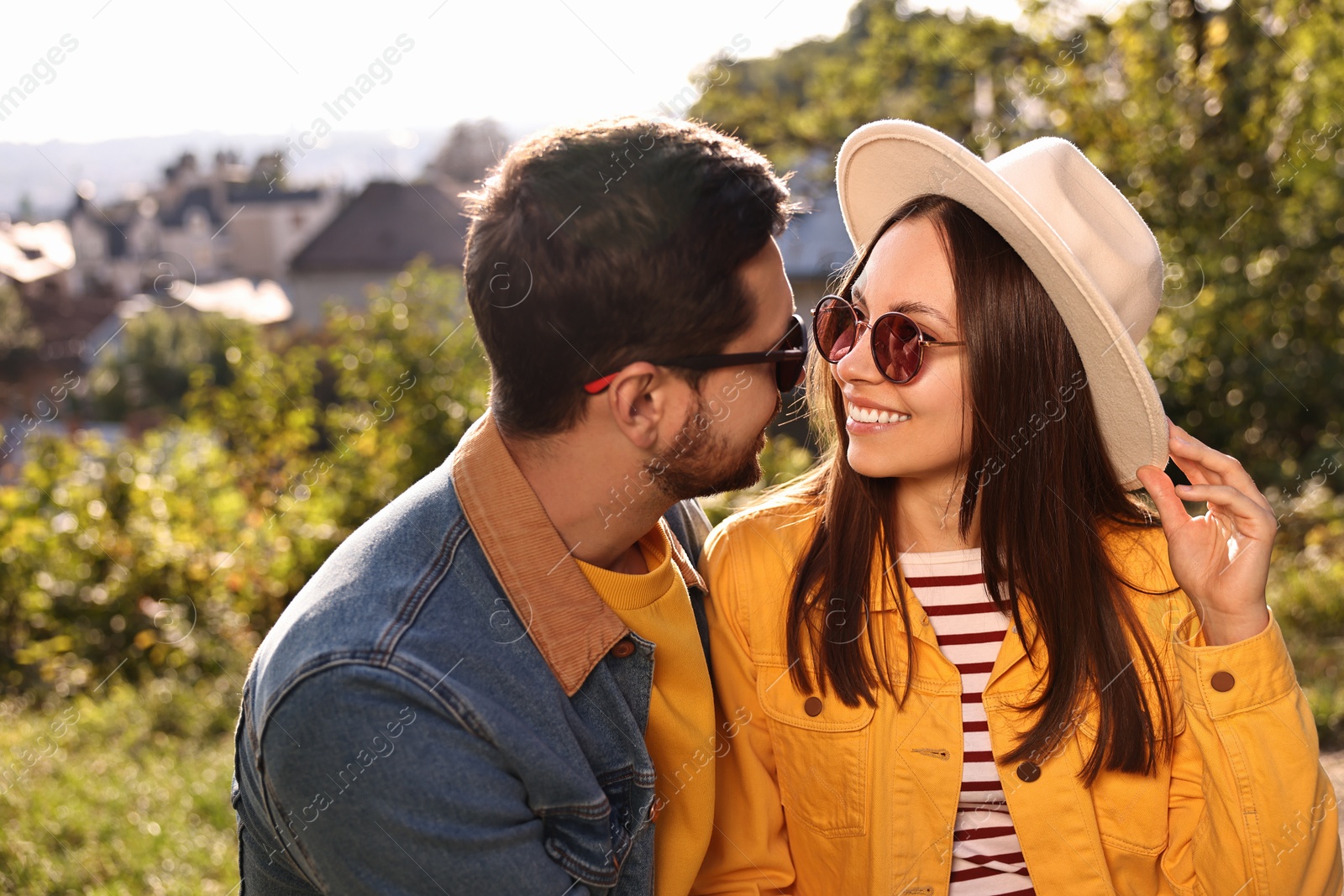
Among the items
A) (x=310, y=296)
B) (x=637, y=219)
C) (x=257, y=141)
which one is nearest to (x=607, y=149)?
(x=637, y=219)

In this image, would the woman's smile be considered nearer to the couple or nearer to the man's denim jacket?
the couple

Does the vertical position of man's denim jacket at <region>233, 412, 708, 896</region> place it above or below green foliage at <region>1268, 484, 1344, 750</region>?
above

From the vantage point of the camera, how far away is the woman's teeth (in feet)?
6.63

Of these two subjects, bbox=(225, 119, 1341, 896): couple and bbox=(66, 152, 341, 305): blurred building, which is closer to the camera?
bbox=(225, 119, 1341, 896): couple

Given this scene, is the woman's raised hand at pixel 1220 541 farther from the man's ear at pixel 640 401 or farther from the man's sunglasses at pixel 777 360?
the man's ear at pixel 640 401

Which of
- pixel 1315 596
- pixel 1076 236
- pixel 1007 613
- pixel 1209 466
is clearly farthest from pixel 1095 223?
pixel 1315 596

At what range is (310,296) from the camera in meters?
39.1

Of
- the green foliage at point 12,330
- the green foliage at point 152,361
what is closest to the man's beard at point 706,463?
the green foliage at point 152,361

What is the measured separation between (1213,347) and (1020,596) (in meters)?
5.32

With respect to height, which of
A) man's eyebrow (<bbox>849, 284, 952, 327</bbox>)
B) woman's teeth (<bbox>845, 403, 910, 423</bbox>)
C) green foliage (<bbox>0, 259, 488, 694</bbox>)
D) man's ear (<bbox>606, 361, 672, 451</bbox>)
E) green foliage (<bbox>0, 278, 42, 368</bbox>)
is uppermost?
man's eyebrow (<bbox>849, 284, 952, 327</bbox>)

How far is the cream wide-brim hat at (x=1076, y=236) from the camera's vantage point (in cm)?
187

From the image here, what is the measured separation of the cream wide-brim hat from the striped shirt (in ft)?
1.25

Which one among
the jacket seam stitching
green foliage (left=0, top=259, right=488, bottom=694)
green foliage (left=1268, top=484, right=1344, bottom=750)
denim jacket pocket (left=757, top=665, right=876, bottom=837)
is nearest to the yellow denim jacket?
denim jacket pocket (left=757, top=665, right=876, bottom=837)

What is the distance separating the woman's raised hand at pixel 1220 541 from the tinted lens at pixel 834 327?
0.60 metres
